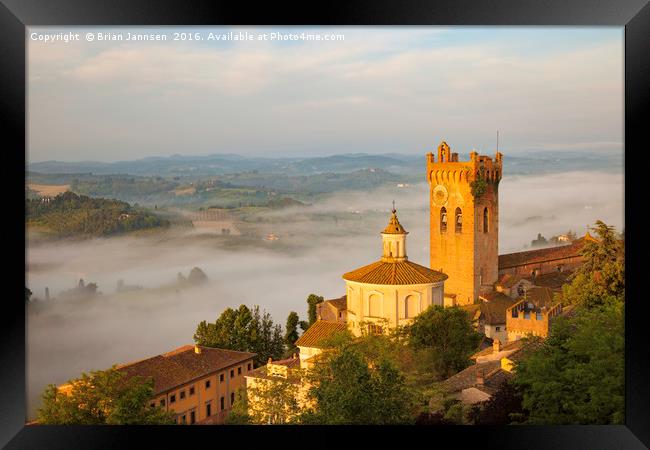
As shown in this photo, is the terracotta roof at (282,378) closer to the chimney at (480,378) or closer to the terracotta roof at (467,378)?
the terracotta roof at (467,378)

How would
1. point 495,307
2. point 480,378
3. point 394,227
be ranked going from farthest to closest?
point 495,307 < point 394,227 < point 480,378

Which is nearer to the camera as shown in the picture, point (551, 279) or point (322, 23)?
point (322, 23)

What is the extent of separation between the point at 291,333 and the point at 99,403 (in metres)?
5.78

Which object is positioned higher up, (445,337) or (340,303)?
(340,303)

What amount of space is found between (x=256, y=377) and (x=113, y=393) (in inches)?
116

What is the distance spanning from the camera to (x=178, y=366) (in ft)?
35.6

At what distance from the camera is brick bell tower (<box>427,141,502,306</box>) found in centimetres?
2202

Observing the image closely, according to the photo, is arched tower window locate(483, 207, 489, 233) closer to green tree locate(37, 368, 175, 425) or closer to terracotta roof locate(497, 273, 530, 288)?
terracotta roof locate(497, 273, 530, 288)

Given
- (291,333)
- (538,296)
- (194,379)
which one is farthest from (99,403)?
(538,296)

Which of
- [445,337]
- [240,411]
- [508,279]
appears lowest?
[240,411]

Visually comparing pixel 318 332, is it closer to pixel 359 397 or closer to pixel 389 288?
pixel 389 288

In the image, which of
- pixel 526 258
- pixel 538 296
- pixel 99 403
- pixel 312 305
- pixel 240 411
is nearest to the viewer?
pixel 99 403

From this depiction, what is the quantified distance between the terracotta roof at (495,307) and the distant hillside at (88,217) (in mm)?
10296

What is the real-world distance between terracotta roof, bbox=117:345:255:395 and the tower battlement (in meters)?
10.4
